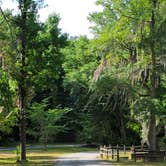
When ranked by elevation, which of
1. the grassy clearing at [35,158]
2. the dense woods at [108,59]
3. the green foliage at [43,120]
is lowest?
the grassy clearing at [35,158]

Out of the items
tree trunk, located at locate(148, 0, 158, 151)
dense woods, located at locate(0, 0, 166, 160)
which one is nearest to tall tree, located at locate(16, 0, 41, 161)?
dense woods, located at locate(0, 0, 166, 160)

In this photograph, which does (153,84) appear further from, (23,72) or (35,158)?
(35,158)

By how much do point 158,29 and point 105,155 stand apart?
417 inches

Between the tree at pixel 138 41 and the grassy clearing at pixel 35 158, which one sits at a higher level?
the tree at pixel 138 41

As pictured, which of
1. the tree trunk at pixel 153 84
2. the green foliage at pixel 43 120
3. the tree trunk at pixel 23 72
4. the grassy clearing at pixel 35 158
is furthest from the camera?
the green foliage at pixel 43 120

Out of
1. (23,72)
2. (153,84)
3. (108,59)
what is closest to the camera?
(153,84)

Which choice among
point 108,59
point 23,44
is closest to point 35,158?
point 23,44

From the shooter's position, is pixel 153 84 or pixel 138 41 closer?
pixel 138 41

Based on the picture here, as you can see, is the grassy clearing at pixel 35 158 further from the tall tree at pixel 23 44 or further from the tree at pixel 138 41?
the tree at pixel 138 41

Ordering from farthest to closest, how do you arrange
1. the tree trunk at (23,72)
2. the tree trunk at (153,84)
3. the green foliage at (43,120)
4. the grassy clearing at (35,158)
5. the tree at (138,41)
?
1. the green foliage at (43,120)
2. the tree trunk at (23,72)
3. the tree at (138,41)
4. the tree trunk at (153,84)
5. the grassy clearing at (35,158)

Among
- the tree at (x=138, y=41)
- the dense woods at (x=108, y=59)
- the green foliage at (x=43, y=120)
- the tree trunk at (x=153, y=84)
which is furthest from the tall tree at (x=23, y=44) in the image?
the green foliage at (x=43, y=120)

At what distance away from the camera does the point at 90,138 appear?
55.7 meters

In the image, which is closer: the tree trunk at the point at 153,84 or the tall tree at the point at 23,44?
the tree trunk at the point at 153,84

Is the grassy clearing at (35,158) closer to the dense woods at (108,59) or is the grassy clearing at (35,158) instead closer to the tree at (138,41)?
the dense woods at (108,59)
